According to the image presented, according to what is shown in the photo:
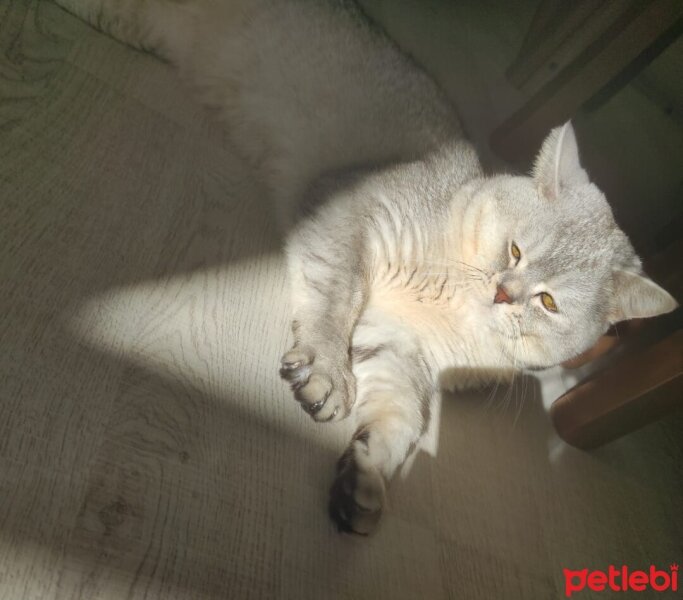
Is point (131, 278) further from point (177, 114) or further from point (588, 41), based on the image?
point (588, 41)

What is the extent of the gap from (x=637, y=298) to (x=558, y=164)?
1.36 feet

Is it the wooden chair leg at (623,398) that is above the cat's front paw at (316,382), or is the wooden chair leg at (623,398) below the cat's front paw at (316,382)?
above

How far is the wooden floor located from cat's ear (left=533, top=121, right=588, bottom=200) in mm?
645

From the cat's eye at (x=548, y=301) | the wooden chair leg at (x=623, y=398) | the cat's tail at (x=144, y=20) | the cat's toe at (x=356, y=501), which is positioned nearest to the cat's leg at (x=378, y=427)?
the cat's toe at (x=356, y=501)

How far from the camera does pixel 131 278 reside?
1119 millimetres

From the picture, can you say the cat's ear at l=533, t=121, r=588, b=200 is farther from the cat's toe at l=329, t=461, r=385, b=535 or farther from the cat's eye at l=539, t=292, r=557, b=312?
the cat's toe at l=329, t=461, r=385, b=535

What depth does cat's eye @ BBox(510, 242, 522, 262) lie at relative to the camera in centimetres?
140

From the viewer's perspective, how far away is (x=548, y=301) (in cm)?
139

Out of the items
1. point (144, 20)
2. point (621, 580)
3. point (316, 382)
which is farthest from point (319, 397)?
point (144, 20)

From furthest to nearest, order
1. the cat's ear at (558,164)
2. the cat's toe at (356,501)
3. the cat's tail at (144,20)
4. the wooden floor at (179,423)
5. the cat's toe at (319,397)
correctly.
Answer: the cat's tail at (144,20) < the cat's ear at (558,164) < the cat's toe at (319,397) < the cat's toe at (356,501) < the wooden floor at (179,423)

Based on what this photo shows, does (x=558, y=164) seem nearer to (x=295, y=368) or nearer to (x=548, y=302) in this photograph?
(x=548, y=302)

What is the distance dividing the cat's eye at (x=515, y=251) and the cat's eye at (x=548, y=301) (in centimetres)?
12

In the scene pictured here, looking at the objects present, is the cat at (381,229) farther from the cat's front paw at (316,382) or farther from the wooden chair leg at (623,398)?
the wooden chair leg at (623,398)

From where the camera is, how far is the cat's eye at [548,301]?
1386 mm
